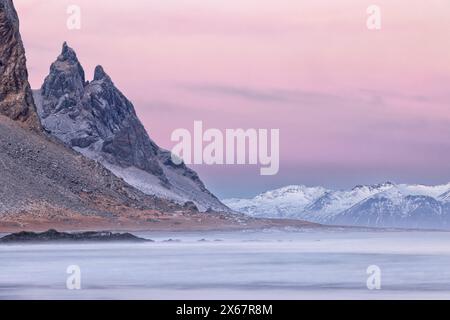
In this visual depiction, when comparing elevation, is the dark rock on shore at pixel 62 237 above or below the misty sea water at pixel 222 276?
above

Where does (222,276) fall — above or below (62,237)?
below

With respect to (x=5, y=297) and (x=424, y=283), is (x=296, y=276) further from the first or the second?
(x=5, y=297)

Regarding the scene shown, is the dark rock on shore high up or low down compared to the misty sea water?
up

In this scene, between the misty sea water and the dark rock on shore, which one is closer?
the misty sea water

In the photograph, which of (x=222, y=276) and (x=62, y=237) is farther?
(x=62, y=237)

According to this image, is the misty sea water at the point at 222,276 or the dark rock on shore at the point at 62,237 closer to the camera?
the misty sea water at the point at 222,276

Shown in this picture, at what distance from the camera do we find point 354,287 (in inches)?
2687
